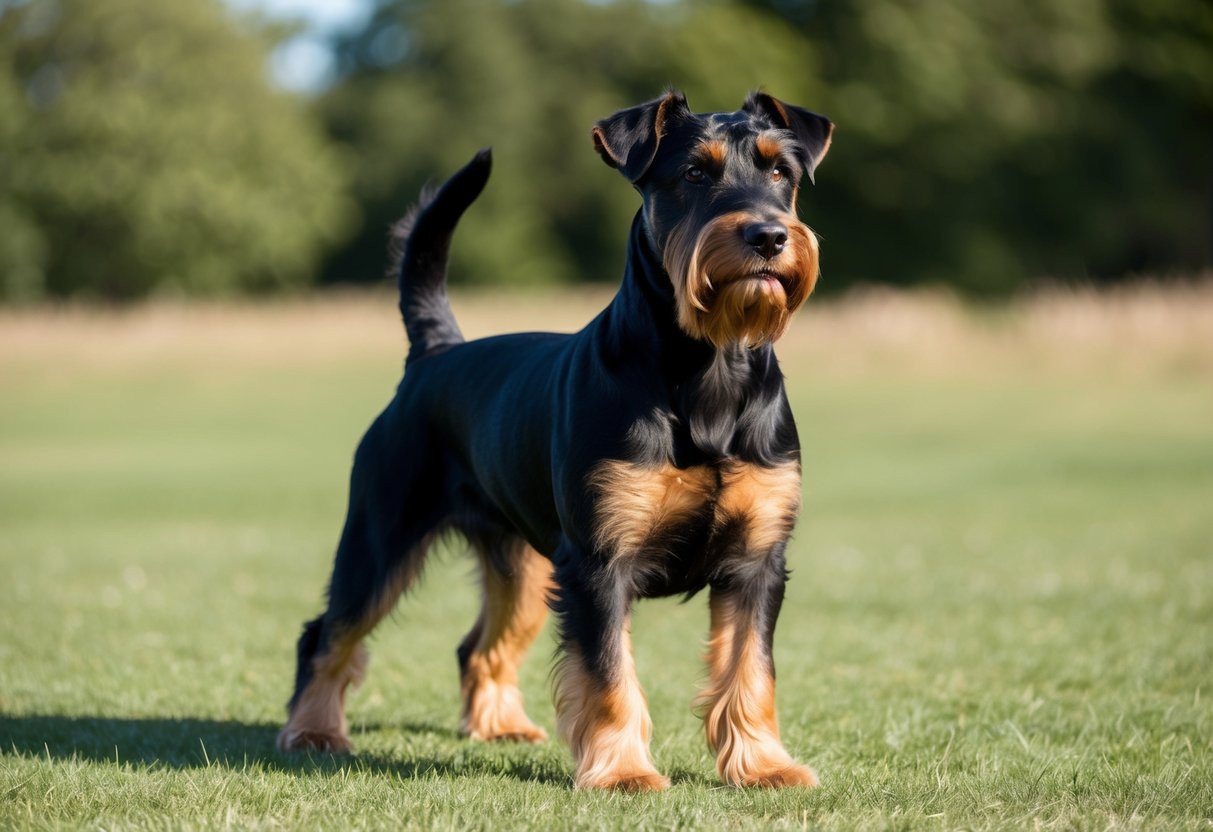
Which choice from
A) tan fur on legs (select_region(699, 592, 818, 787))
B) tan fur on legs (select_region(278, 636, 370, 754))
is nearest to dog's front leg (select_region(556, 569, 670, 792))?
tan fur on legs (select_region(699, 592, 818, 787))

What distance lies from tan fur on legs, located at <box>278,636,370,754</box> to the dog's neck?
5.80ft

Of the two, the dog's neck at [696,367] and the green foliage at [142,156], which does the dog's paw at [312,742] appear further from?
the green foliage at [142,156]

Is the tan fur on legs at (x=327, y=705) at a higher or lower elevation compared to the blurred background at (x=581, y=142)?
lower

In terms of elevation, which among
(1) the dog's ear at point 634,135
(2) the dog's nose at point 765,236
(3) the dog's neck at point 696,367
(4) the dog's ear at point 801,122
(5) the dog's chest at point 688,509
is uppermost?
(4) the dog's ear at point 801,122

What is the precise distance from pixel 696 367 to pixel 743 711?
1.10 m

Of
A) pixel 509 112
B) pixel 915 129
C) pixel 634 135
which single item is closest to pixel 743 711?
pixel 634 135

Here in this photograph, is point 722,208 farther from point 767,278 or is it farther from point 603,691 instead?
point 603,691

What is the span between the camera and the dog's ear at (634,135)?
14.9 feet

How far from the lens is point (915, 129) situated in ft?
159

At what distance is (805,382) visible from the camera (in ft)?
87.2

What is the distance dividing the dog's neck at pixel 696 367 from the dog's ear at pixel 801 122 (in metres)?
0.69

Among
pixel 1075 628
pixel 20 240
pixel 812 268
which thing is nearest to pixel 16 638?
pixel 812 268

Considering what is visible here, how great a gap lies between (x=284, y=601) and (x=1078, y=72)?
4648 centimetres

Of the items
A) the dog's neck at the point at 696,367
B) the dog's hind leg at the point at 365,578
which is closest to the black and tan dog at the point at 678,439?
the dog's neck at the point at 696,367
